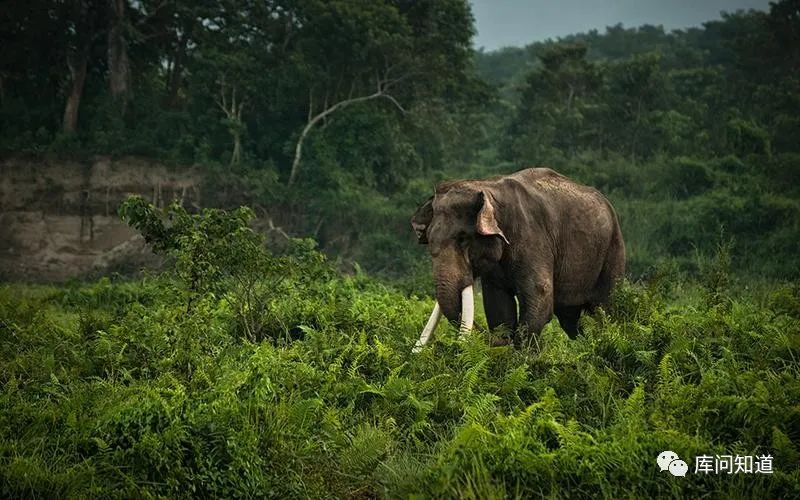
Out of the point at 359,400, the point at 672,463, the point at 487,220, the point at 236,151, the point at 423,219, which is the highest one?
the point at 487,220

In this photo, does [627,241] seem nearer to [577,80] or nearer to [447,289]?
[577,80]

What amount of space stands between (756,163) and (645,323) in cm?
2234

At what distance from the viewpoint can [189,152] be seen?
2609 centimetres

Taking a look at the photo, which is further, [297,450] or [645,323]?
[645,323]

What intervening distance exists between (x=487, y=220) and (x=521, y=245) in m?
0.60

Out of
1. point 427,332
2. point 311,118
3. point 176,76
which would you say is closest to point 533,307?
point 427,332

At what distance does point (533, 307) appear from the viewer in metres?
7.85

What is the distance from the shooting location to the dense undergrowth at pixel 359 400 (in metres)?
5.01

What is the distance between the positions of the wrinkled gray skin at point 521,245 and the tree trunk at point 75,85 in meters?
20.1

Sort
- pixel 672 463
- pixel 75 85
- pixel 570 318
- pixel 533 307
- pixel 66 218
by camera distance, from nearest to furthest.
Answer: pixel 672 463 < pixel 533 307 < pixel 570 318 < pixel 66 218 < pixel 75 85

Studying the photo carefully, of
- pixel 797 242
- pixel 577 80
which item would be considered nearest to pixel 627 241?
pixel 797 242

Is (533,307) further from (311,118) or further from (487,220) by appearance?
(311,118)

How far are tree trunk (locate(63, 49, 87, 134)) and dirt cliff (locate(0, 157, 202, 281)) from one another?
186 centimetres

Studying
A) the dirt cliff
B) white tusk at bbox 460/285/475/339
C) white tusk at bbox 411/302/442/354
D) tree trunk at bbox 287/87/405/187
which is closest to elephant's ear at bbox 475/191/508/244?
white tusk at bbox 460/285/475/339
